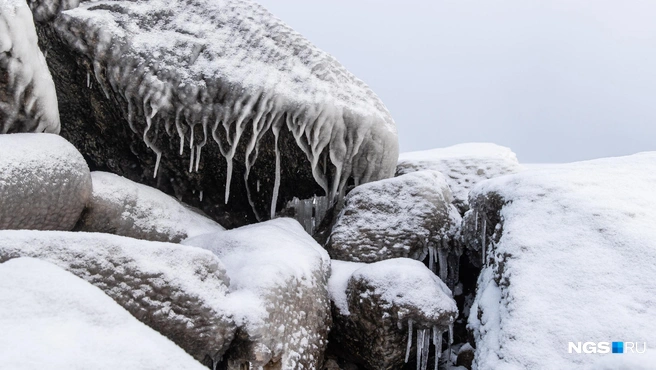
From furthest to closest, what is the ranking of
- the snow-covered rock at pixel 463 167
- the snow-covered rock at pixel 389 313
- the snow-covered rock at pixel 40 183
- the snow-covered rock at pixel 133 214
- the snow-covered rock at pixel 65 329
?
the snow-covered rock at pixel 463 167 < the snow-covered rock at pixel 133 214 < the snow-covered rock at pixel 389 313 < the snow-covered rock at pixel 40 183 < the snow-covered rock at pixel 65 329

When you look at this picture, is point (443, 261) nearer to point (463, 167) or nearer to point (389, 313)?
point (389, 313)

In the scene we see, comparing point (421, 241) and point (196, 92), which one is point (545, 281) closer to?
point (421, 241)

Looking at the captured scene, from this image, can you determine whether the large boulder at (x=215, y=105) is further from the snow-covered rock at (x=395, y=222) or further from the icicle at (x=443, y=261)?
the icicle at (x=443, y=261)

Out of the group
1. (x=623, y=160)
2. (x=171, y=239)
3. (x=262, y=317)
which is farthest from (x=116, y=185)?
(x=623, y=160)

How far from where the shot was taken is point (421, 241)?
4852mm

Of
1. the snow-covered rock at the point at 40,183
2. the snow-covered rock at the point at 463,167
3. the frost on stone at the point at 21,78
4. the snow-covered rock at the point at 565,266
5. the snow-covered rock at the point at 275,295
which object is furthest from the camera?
the snow-covered rock at the point at 463,167

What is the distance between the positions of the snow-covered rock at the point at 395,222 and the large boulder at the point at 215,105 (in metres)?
0.41

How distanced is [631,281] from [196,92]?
12.7 ft

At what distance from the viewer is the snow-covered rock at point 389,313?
3.64 metres

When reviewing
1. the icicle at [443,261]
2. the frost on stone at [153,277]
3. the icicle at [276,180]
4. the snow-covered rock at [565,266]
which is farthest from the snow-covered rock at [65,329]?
the icicle at [443,261]

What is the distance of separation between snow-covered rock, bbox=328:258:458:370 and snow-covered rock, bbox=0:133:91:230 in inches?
85.4

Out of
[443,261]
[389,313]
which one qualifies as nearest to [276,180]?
[443,261]

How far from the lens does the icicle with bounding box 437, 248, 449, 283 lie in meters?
4.89

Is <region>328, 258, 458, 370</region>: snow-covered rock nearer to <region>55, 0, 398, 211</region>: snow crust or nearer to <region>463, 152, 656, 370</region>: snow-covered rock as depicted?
<region>463, 152, 656, 370</region>: snow-covered rock
